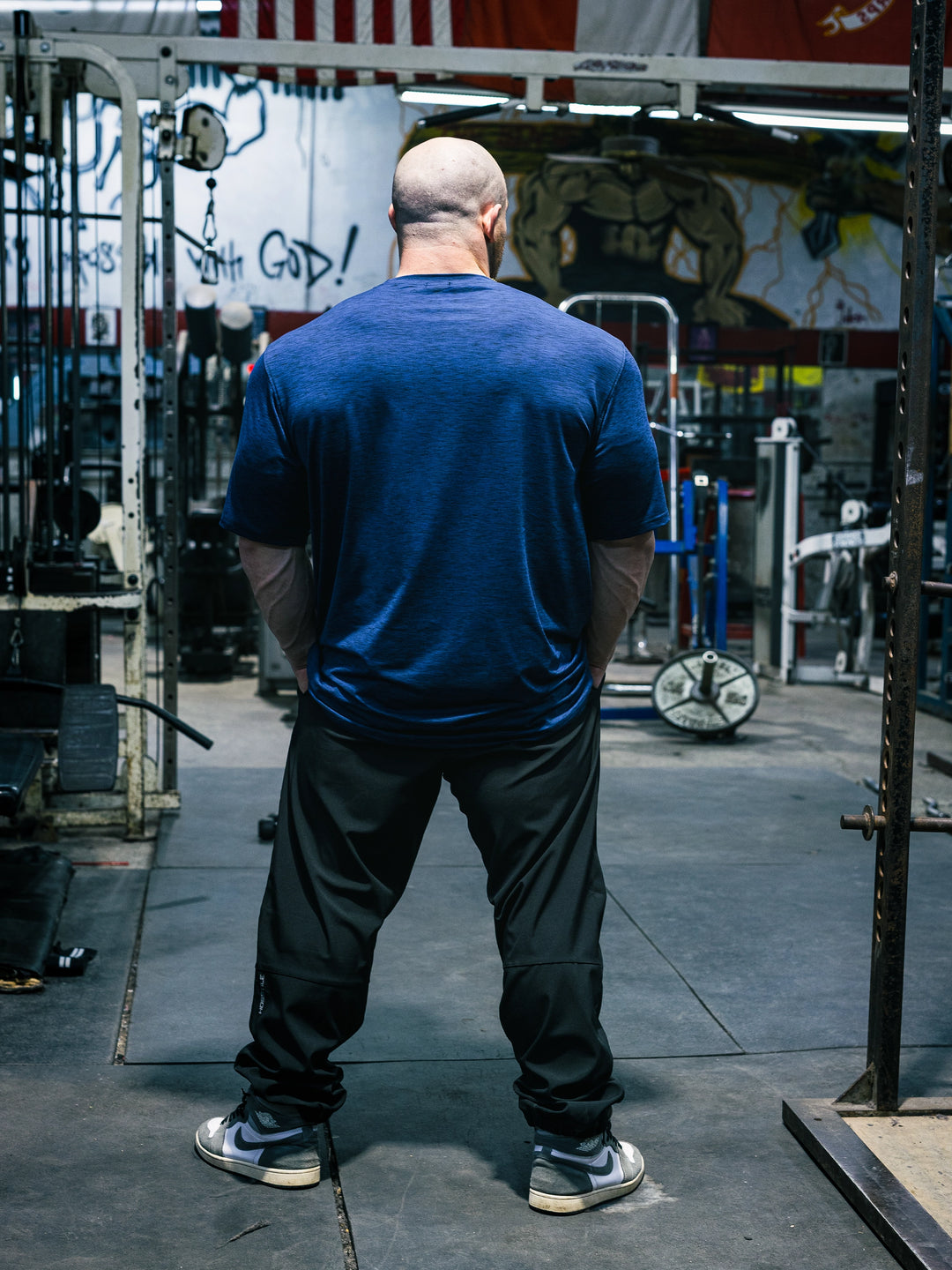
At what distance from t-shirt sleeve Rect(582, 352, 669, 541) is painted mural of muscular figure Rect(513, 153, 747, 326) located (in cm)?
1080

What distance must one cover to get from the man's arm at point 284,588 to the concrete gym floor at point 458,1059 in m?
0.85

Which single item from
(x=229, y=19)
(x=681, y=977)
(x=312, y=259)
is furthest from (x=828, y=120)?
(x=312, y=259)

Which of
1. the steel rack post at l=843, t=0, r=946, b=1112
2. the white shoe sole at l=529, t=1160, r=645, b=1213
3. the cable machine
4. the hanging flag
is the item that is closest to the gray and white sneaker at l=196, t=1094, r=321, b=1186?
the white shoe sole at l=529, t=1160, r=645, b=1213

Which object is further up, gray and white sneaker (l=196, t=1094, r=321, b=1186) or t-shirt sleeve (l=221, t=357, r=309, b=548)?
t-shirt sleeve (l=221, t=357, r=309, b=548)

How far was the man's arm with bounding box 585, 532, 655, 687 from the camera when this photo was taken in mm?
2055

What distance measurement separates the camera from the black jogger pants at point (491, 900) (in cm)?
203

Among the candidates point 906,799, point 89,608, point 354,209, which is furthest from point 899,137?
point 906,799

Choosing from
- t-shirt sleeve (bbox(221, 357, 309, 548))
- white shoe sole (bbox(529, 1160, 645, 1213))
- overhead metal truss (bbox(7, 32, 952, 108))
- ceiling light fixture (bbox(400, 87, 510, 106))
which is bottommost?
white shoe sole (bbox(529, 1160, 645, 1213))

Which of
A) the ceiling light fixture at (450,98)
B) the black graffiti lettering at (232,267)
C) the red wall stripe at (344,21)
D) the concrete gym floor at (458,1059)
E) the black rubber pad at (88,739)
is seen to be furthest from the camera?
the black graffiti lettering at (232,267)

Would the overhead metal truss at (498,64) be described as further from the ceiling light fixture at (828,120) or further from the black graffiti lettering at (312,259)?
the black graffiti lettering at (312,259)

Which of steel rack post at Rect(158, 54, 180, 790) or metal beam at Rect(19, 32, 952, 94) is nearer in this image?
steel rack post at Rect(158, 54, 180, 790)

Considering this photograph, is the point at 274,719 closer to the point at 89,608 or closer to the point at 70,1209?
the point at 89,608

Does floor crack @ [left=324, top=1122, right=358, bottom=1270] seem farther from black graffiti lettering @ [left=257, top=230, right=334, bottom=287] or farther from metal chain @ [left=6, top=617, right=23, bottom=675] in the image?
black graffiti lettering @ [left=257, top=230, right=334, bottom=287]

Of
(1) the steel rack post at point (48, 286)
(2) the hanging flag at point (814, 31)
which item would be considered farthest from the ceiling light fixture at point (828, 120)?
(1) the steel rack post at point (48, 286)
